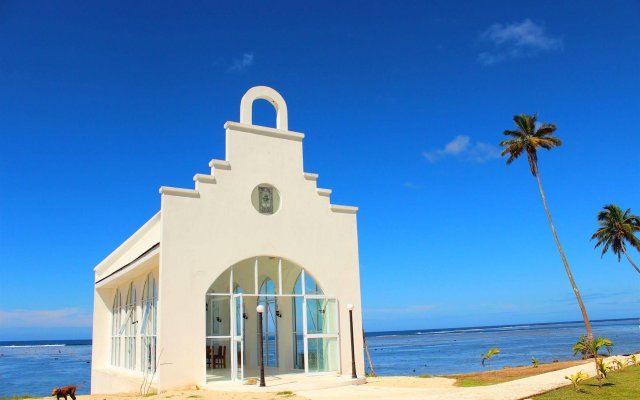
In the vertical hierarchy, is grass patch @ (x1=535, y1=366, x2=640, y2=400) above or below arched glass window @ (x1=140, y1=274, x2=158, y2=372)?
below

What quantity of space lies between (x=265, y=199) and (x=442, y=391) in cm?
711

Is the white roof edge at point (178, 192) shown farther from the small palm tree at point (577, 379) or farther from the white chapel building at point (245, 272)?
the small palm tree at point (577, 379)

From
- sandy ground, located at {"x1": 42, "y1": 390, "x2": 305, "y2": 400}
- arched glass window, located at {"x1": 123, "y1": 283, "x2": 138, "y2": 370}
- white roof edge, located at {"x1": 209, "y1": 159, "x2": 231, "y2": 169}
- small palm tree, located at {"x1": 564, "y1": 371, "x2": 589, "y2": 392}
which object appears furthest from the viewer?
arched glass window, located at {"x1": 123, "y1": 283, "x2": 138, "y2": 370}

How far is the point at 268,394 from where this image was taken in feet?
41.8

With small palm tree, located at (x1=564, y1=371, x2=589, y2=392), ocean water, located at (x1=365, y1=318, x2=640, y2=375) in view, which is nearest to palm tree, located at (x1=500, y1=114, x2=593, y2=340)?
ocean water, located at (x1=365, y1=318, x2=640, y2=375)

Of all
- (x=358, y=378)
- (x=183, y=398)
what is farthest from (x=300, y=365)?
(x=183, y=398)

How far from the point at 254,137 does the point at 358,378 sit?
24.1 ft

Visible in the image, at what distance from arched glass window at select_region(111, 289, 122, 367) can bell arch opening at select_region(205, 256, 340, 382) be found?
491cm

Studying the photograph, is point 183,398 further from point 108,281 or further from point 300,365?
point 108,281

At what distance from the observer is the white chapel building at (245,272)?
47.3 feet

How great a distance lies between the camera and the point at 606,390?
12.6 m

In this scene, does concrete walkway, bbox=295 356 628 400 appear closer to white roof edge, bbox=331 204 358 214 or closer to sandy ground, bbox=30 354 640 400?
sandy ground, bbox=30 354 640 400

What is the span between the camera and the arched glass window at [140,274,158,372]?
1590cm

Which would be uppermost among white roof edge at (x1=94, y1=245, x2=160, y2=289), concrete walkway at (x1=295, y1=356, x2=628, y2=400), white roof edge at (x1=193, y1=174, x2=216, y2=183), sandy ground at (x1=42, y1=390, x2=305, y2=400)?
white roof edge at (x1=193, y1=174, x2=216, y2=183)
